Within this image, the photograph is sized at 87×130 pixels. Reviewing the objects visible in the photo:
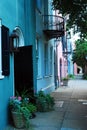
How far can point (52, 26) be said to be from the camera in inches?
856

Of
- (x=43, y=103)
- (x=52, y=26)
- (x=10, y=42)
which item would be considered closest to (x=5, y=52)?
(x=10, y=42)

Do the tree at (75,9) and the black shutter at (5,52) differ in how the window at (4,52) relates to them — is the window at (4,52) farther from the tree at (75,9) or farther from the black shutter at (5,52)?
the tree at (75,9)

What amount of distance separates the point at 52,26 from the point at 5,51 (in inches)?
448

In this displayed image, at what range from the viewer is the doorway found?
509 inches

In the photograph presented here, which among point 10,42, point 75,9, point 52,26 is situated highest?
point 75,9

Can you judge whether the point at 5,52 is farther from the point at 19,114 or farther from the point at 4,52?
the point at 19,114

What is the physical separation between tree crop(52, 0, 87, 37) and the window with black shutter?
7.01 m

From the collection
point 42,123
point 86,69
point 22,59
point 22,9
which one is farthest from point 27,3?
point 86,69

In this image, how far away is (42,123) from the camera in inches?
442

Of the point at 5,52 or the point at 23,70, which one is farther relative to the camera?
the point at 23,70

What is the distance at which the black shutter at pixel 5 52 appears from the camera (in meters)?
10.5

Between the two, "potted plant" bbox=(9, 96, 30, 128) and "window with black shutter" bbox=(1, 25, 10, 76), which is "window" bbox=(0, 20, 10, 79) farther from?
"potted plant" bbox=(9, 96, 30, 128)

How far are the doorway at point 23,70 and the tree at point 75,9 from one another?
17.0 ft

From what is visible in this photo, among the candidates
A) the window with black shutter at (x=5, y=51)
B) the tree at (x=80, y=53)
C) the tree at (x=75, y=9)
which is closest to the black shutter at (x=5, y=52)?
the window with black shutter at (x=5, y=51)
